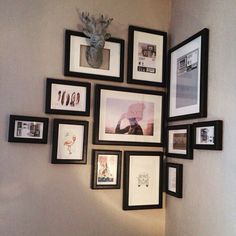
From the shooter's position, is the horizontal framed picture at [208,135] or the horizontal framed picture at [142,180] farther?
the horizontal framed picture at [142,180]

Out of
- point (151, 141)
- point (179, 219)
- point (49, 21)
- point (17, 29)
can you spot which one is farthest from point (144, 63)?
point (179, 219)

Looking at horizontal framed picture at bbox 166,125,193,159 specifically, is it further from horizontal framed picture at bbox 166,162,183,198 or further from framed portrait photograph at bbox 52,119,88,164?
framed portrait photograph at bbox 52,119,88,164

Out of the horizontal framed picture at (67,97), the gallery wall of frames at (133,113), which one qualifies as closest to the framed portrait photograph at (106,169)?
the gallery wall of frames at (133,113)

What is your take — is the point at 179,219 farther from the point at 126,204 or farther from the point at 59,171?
the point at 59,171

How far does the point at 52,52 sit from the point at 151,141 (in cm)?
84

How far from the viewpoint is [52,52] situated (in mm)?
1826

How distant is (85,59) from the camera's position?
1886 millimetres

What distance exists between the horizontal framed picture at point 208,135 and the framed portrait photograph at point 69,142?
0.65 m

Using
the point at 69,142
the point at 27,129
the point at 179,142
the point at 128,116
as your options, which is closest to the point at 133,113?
the point at 128,116

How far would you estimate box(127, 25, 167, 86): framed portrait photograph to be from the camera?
78.0 inches

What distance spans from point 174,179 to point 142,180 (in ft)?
0.69

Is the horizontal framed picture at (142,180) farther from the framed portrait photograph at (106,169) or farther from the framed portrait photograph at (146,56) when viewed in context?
the framed portrait photograph at (146,56)

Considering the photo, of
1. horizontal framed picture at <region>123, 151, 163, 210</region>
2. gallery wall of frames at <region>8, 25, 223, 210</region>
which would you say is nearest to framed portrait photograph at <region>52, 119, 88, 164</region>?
gallery wall of frames at <region>8, 25, 223, 210</region>

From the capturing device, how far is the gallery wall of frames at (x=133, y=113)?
173 cm
